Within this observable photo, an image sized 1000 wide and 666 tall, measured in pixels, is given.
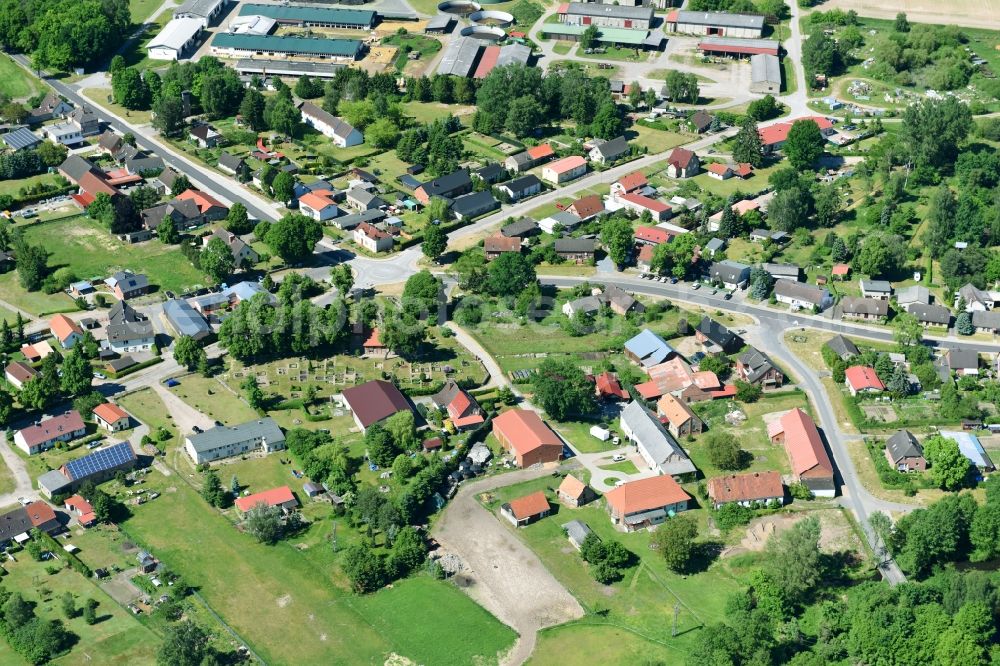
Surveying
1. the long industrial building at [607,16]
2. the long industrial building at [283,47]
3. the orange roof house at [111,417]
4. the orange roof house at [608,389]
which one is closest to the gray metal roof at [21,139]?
the long industrial building at [283,47]

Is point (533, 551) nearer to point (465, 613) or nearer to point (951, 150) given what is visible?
point (465, 613)

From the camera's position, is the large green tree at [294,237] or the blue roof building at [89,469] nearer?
the blue roof building at [89,469]

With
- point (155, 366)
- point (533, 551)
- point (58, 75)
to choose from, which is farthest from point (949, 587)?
point (58, 75)

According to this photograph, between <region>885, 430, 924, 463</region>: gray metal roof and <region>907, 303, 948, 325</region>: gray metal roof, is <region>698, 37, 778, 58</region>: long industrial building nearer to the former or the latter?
<region>907, 303, 948, 325</region>: gray metal roof

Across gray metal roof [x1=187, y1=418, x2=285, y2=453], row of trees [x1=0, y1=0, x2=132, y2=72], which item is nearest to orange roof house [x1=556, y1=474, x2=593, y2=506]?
gray metal roof [x1=187, y1=418, x2=285, y2=453]

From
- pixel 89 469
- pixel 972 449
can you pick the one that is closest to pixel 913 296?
pixel 972 449

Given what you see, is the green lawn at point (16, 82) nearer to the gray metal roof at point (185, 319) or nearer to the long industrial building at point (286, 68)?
the long industrial building at point (286, 68)
